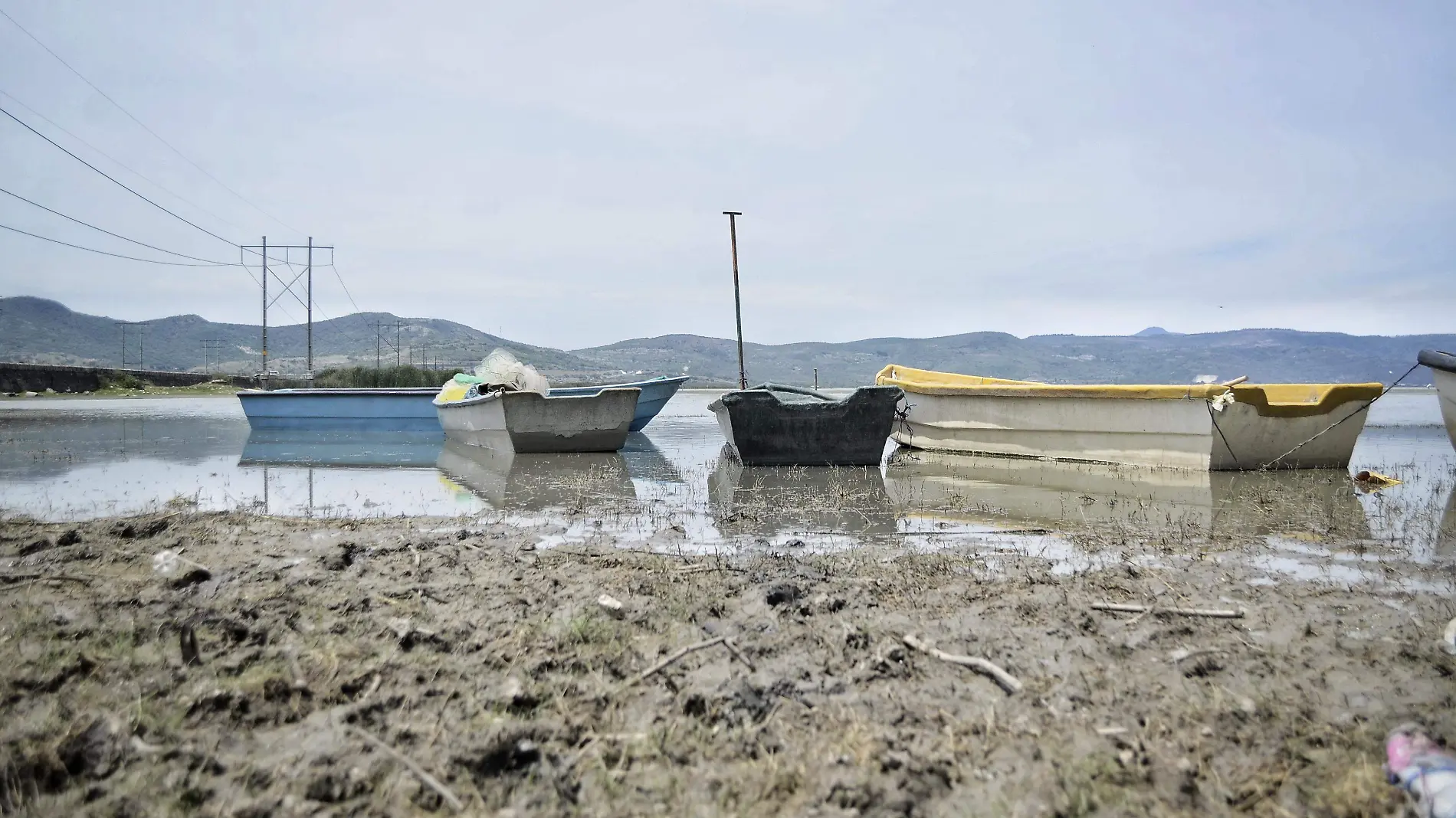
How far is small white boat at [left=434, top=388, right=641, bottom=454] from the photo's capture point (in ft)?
45.7

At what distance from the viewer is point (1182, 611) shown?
3.74 metres

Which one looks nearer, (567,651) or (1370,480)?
(567,651)

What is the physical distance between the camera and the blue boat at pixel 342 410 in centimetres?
2195

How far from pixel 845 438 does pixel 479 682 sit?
8.96 m

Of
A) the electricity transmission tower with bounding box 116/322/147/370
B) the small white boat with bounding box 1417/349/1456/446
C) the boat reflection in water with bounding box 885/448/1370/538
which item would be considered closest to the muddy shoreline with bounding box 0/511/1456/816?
the boat reflection in water with bounding box 885/448/1370/538

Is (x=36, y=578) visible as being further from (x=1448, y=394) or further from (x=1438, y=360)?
(x=1448, y=394)

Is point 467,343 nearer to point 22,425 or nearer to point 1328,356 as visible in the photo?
point 22,425

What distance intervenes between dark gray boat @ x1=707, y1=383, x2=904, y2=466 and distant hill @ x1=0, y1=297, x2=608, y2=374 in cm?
10950

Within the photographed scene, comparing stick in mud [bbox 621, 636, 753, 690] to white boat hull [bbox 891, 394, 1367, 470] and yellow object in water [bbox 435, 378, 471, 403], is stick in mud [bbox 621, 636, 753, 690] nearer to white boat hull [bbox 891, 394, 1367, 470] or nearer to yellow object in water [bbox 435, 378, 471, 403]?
white boat hull [bbox 891, 394, 1367, 470]

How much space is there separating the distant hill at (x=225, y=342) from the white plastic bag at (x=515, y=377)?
104337mm

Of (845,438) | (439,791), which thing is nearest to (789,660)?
(439,791)

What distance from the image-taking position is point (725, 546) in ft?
19.1

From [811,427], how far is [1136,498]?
14.2ft

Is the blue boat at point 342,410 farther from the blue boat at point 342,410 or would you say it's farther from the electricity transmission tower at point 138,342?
the electricity transmission tower at point 138,342
